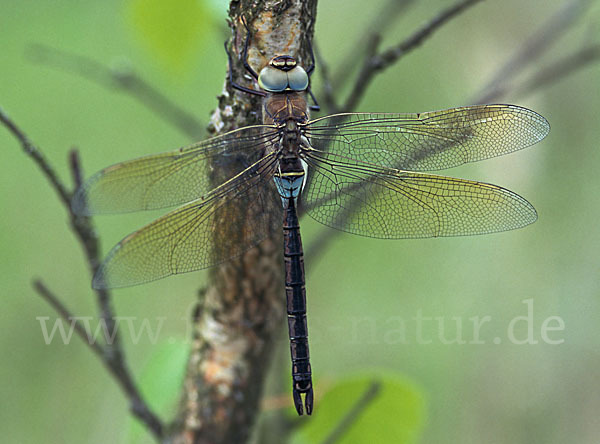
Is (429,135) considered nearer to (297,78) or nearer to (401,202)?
(401,202)

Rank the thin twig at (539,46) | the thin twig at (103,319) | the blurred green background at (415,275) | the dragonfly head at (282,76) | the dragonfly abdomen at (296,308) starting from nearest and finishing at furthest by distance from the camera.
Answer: the dragonfly head at (282,76)
the thin twig at (103,319)
the dragonfly abdomen at (296,308)
the thin twig at (539,46)
the blurred green background at (415,275)

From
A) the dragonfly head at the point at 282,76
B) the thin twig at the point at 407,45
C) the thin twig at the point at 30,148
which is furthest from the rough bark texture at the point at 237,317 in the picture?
the thin twig at the point at 30,148

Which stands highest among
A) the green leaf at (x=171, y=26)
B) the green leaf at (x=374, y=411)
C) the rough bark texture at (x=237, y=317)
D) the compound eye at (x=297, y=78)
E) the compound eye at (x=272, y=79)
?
the green leaf at (x=171, y=26)

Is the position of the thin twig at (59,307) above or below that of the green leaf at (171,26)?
below

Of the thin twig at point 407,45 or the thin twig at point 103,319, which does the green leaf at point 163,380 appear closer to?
the thin twig at point 103,319

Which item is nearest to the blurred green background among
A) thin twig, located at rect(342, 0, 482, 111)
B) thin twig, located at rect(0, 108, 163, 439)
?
thin twig, located at rect(342, 0, 482, 111)

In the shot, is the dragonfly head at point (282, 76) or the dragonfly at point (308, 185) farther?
the dragonfly at point (308, 185)

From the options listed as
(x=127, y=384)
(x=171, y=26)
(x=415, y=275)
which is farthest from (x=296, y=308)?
(x=415, y=275)
